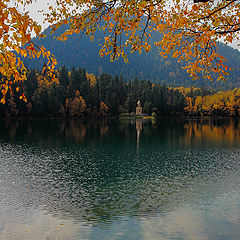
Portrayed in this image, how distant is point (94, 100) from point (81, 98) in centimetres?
896

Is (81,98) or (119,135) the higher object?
(81,98)

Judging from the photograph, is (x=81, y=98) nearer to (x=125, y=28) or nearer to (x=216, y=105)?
(x=216, y=105)

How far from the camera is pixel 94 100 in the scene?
438 ft

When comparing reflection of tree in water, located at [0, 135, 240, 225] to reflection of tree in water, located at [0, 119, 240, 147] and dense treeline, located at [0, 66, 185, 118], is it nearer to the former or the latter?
reflection of tree in water, located at [0, 119, 240, 147]

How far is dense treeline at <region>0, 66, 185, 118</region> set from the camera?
4596 inches

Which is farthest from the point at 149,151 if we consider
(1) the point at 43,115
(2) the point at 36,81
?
(2) the point at 36,81

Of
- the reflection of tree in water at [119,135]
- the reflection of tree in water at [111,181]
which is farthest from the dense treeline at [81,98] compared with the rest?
the reflection of tree in water at [111,181]

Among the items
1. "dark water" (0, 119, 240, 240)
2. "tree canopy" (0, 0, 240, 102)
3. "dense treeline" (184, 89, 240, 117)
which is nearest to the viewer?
"tree canopy" (0, 0, 240, 102)


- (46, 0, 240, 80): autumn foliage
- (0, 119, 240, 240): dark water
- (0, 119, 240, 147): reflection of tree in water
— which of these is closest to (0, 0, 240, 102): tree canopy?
(46, 0, 240, 80): autumn foliage

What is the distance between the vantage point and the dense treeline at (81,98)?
117m

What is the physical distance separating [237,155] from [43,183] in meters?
24.5

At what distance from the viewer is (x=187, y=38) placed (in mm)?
11250

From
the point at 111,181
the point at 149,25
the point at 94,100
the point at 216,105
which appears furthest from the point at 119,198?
the point at 216,105

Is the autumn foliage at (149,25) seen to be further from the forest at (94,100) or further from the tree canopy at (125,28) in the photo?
the forest at (94,100)
